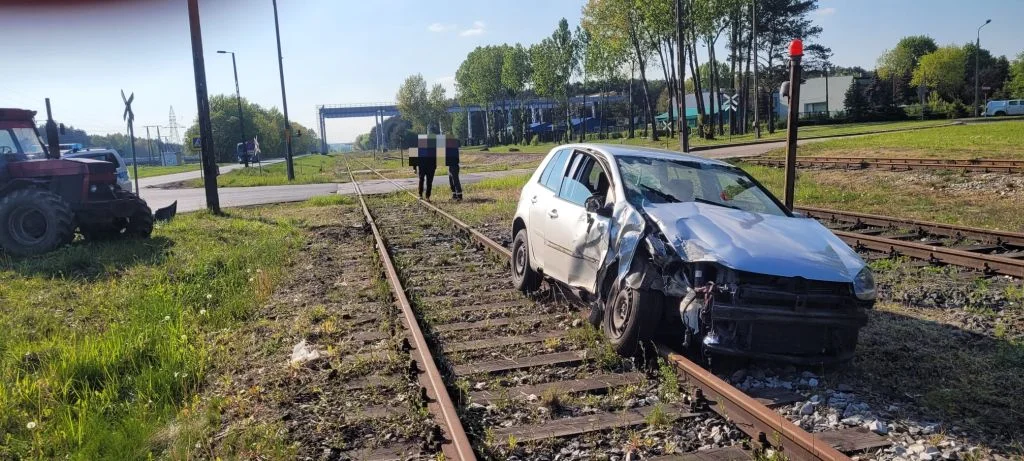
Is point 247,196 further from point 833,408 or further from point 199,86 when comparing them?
point 833,408

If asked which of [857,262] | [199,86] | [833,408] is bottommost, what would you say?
[833,408]

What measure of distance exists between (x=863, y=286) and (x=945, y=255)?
509 centimetres

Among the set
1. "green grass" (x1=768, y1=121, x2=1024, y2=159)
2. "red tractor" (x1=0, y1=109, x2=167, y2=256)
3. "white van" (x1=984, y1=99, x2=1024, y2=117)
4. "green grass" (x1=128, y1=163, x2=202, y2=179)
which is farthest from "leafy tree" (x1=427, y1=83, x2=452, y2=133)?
"red tractor" (x1=0, y1=109, x2=167, y2=256)

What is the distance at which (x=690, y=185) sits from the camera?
250 inches

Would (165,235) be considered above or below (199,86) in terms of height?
below

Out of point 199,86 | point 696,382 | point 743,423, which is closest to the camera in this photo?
point 743,423

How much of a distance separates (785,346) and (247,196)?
25.1 m

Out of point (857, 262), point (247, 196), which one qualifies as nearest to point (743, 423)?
point (857, 262)

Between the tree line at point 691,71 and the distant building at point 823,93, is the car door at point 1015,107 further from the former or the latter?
the distant building at point 823,93

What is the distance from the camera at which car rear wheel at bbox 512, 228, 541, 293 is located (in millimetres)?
7758

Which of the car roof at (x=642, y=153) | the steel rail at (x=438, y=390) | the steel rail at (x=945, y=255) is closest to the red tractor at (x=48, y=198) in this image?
the steel rail at (x=438, y=390)

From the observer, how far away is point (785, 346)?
4816 millimetres

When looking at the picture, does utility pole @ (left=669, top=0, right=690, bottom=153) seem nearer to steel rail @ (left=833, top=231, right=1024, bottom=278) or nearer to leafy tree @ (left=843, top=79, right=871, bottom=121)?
steel rail @ (left=833, top=231, right=1024, bottom=278)

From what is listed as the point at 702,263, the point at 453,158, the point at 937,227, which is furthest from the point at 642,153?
the point at 453,158
